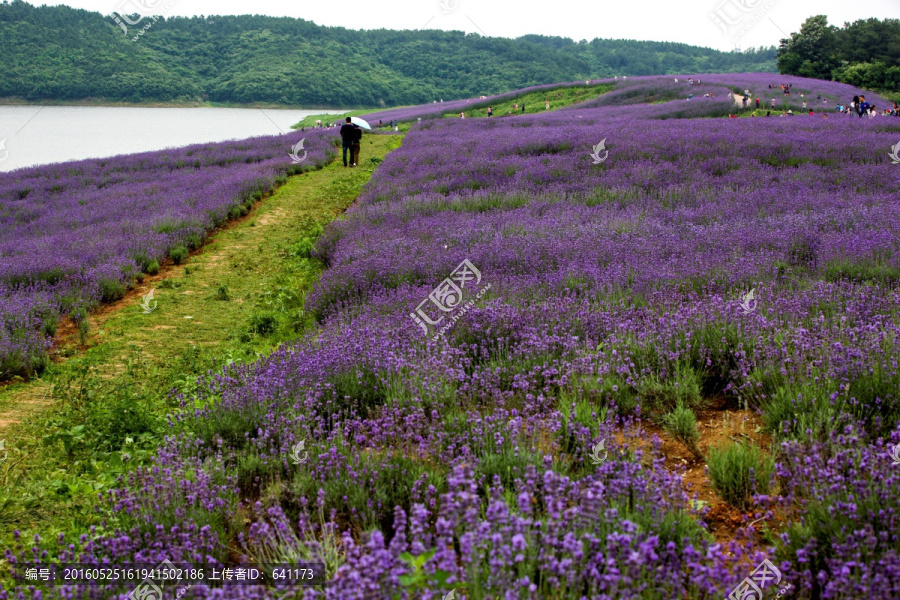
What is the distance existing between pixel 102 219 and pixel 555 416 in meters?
11.3

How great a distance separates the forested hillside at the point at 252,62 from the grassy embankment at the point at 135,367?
65.9m

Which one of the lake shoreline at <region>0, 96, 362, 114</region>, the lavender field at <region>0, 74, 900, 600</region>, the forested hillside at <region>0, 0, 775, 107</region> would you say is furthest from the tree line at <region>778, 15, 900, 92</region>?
the lavender field at <region>0, 74, 900, 600</region>

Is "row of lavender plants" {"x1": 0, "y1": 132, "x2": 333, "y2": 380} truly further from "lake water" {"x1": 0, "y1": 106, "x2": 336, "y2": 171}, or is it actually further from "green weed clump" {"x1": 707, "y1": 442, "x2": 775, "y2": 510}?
"lake water" {"x1": 0, "y1": 106, "x2": 336, "y2": 171}

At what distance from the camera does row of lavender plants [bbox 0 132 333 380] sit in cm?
619

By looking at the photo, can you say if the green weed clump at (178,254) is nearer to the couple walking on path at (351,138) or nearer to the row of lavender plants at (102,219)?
the row of lavender plants at (102,219)

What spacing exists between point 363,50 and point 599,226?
331 ft

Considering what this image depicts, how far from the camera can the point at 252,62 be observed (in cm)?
8294

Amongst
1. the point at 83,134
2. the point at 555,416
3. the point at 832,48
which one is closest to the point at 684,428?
the point at 555,416

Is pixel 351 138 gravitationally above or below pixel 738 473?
above

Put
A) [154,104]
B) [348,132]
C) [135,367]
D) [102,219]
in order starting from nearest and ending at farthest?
1. [135,367]
2. [102,219]
3. [348,132]
4. [154,104]

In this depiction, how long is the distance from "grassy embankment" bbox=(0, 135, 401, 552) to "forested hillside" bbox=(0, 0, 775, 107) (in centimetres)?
6594

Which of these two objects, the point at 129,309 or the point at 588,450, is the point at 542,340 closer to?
the point at 588,450

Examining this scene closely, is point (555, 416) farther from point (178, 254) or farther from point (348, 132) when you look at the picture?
point (348, 132)

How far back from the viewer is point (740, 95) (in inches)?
1214
